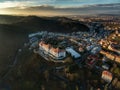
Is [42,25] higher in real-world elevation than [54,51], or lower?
higher

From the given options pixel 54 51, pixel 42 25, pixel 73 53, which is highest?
pixel 42 25

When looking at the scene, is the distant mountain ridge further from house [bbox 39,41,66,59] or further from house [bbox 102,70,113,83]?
house [bbox 102,70,113,83]

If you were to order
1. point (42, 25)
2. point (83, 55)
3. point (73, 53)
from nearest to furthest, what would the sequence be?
1. point (73, 53)
2. point (83, 55)
3. point (42, 25)

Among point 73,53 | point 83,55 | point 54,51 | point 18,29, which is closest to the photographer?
point 54,51

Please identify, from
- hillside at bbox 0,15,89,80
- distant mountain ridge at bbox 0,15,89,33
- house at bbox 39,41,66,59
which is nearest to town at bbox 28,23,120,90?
house at bbox 39,41,66,59

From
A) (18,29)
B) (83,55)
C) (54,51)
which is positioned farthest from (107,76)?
(18,29)

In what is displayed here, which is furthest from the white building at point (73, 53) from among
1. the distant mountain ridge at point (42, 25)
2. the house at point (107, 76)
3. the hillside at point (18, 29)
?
the distant mountain ridge at point (42, 25)

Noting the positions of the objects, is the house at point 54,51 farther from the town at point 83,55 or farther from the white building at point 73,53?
the white building at point 73,53

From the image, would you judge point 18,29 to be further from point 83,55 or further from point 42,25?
point 83,55

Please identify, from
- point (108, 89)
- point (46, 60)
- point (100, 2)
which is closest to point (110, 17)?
point (100, 2)
